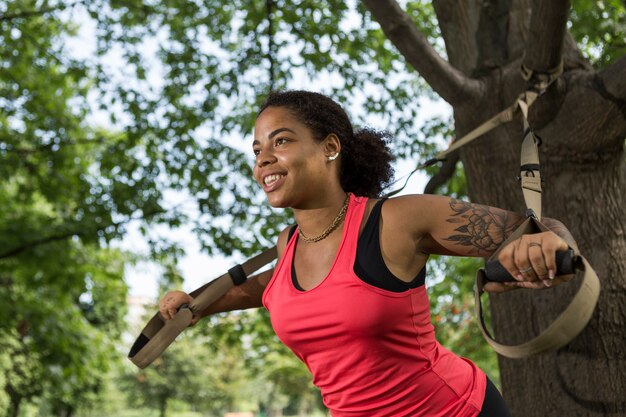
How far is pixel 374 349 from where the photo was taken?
2.67 meters

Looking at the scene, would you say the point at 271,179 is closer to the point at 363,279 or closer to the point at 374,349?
the point at 363,279

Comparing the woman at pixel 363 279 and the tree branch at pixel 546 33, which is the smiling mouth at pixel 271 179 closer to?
the woman at pixel 363 279

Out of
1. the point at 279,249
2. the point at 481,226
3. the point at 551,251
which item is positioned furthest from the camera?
the point at 279,249

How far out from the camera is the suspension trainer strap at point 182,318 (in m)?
3.29

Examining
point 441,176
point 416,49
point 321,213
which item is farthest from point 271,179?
point 441,176

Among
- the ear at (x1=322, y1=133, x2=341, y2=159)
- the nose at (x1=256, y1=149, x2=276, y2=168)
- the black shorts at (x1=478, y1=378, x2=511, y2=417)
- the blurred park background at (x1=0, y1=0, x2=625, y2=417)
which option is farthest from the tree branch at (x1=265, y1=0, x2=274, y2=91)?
the black shorts at (x1=478, y1=378, x2=511, y2=417)

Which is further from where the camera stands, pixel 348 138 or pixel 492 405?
pixel 348 138

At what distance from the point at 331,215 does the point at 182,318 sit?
849mm

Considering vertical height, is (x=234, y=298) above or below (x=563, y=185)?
below

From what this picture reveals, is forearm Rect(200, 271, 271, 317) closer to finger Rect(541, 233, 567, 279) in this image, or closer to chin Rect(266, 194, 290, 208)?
chin Rect(266, 194, 290, 208)

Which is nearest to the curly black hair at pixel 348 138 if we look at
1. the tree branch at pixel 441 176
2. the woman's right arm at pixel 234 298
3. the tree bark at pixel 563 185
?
the woman's right arm at pixel 234 298

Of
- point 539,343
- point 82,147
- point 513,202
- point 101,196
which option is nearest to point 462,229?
point 539,343

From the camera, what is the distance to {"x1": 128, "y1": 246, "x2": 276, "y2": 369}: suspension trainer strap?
3295 millimetres

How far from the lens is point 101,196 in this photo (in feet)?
31.3
